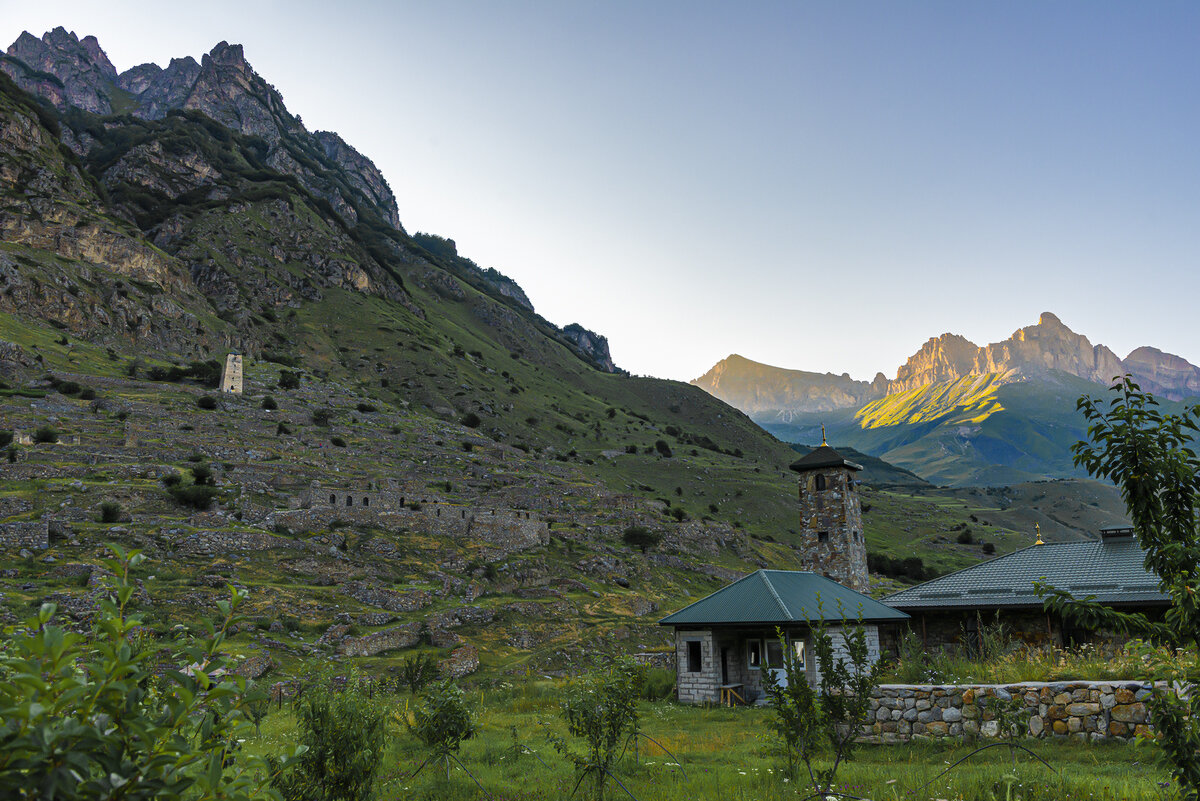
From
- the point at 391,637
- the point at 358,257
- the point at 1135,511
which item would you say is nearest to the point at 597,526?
the point at 391,637

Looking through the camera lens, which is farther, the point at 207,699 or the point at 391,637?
the point at 391,637

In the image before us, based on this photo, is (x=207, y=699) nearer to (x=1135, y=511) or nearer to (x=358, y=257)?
(x=1135, y=511)

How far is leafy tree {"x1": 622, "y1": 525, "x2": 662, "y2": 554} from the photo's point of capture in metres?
58.2

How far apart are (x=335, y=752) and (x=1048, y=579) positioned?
27211mm

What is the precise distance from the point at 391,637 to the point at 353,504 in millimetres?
15942

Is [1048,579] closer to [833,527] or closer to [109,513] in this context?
[833,527]

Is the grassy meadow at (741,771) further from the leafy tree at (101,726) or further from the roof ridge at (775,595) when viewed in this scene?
the leafy tree at (101,726)

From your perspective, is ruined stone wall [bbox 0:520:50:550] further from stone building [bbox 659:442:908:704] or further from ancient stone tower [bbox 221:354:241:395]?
ancient stone tower [bbox 221:354:241:395]

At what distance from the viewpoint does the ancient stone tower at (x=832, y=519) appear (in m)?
36.3

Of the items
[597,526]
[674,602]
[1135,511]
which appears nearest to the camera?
[1135,511]

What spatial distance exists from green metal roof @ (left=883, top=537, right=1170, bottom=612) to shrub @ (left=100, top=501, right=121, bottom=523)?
4077 centimetres

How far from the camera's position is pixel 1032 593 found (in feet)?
77.4

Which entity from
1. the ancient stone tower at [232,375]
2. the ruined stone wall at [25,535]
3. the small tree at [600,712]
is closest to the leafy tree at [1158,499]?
the small tree at [600,712]

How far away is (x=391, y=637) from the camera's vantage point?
32.3m
